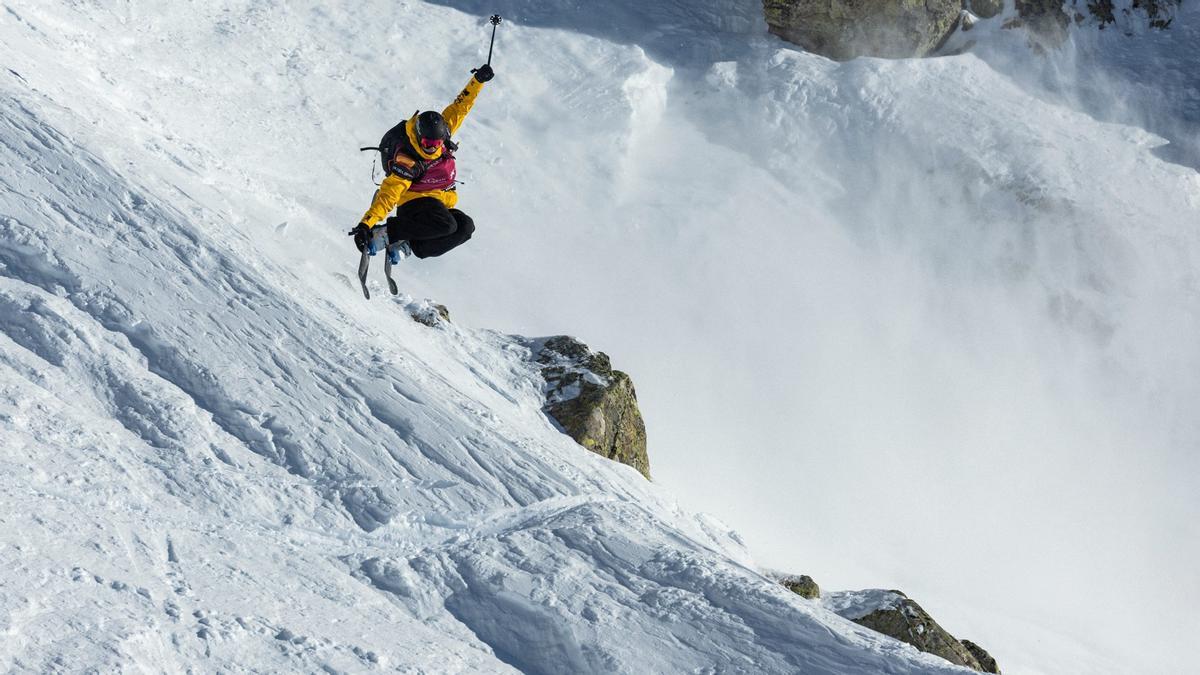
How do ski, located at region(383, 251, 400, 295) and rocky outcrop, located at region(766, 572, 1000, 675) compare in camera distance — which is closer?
rocky outcrop, located at region(766, 572, 1000, 675)

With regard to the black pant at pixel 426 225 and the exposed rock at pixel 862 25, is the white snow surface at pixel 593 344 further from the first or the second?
the black pant at pixel 426 225

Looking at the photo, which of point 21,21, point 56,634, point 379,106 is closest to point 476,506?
point 56,634

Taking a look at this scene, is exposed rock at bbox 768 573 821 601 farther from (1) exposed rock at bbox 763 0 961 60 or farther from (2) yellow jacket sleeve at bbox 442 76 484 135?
(1) exposed rock at bbox 763 0 961 60

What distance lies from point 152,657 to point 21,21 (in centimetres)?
1197

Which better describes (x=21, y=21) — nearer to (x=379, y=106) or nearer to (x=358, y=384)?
(x=379, y=106)

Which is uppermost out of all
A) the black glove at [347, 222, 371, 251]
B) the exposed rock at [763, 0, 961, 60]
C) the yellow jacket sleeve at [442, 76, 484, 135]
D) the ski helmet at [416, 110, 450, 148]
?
the exposed rock at [763, 0, 961, 60]

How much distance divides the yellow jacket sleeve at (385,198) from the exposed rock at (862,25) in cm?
1427

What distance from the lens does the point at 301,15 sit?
740 inches

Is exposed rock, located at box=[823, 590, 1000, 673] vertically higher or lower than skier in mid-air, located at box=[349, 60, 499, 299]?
lower

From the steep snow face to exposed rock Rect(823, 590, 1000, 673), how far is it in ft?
4.82

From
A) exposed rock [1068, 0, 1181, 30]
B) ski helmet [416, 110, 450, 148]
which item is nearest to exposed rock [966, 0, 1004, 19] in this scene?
exposed rock [1068, 0, 1181, 30]

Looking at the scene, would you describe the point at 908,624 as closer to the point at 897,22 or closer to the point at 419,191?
the point at 419,191

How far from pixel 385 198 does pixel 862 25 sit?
1483cm

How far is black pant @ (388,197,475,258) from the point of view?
948cm
